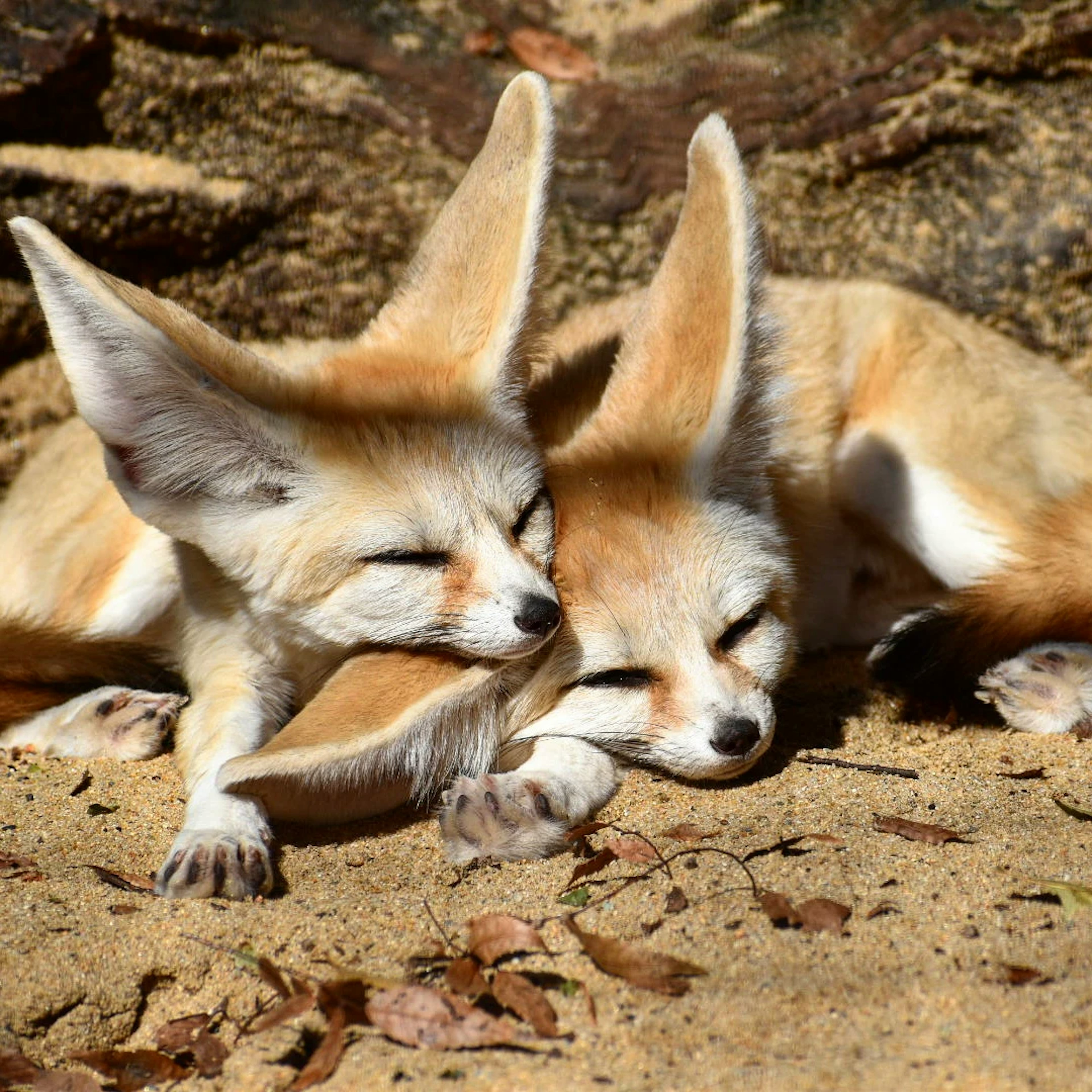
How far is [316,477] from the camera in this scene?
2939mm

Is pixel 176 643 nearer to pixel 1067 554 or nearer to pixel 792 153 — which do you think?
pixel 1067 554

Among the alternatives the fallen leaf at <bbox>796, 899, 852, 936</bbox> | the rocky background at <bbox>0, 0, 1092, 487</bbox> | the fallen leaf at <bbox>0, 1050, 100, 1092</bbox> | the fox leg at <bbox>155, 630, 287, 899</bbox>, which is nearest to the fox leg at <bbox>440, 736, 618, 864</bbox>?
the fox leg at <bbox>155, 630, 287, 899</bbox>

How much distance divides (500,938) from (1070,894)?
1112 millimetres

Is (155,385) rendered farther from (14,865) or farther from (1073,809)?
(1073,809)

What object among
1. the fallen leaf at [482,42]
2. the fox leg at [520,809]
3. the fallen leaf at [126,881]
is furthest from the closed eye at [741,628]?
the fallen leaf at [482,42]

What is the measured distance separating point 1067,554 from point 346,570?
7.16 feet

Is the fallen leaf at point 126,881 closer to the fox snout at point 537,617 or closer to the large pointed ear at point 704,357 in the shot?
the fox snout at point 537,617

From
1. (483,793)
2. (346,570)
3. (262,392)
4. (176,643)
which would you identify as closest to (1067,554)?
(483,793)

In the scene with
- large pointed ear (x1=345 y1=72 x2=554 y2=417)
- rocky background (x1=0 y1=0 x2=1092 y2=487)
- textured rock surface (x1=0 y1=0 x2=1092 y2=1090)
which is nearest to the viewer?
large pointed ear (x1=345 y1=72 x2=554 y2=417)

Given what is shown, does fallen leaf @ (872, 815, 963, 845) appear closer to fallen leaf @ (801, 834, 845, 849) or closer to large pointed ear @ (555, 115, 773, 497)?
fallen leaf @ (801, 834, 845, 849)

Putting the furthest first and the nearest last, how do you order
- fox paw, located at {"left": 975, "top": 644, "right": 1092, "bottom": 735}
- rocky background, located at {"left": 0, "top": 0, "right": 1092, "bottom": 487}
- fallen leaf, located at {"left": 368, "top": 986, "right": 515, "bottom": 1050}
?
rocky background, located at {"left": 0, "top": 0, "right": 1092, "bottom": 487} < fox paw, located at {"left": 975, "top": 644, "right": 1092, "bottom": 735} < fallen leaf, located at {"left": 368, "top": 986, "right": 515, "bottom": 1050}

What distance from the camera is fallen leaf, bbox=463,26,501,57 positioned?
495 centimetres

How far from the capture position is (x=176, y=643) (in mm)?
3758

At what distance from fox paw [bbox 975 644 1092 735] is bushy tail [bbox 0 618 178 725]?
260 cm
